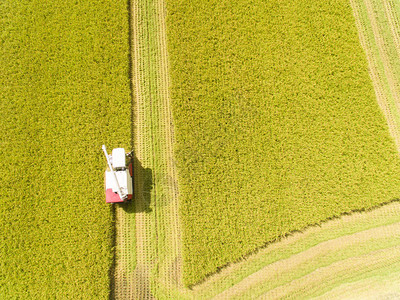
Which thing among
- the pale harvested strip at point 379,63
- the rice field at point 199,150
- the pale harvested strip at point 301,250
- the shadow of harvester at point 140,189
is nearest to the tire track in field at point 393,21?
the pale harvested strip at point 379,63

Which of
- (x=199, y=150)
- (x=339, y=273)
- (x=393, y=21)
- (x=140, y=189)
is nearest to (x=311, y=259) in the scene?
(x=339, y=273)

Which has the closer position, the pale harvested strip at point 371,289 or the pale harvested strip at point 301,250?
the pale harvested strip at point 301,250

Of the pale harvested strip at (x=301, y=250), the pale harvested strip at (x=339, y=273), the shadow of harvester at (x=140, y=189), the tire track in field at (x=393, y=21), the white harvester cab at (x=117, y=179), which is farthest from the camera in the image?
the tire track in field at (x=393, y=21)

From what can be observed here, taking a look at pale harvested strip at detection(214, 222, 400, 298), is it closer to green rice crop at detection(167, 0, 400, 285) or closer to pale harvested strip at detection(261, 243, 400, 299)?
pale harvested strip at detection(261, 243, 400, 299)

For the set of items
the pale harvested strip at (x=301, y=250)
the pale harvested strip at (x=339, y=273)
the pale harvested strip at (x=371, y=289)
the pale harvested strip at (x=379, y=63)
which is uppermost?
the pale harvested strip at (x=379, y=63)

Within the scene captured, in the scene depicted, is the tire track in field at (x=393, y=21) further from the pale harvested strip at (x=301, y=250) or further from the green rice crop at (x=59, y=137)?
the green rice crop at (x=59, y=137)

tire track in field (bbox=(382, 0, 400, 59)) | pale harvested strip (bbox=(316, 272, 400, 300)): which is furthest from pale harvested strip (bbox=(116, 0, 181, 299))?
tire track in field (bbox=(382, 0, 400, 59))

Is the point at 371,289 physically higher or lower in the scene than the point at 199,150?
lower

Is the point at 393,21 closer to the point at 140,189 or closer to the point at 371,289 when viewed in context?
the point at 371,289
